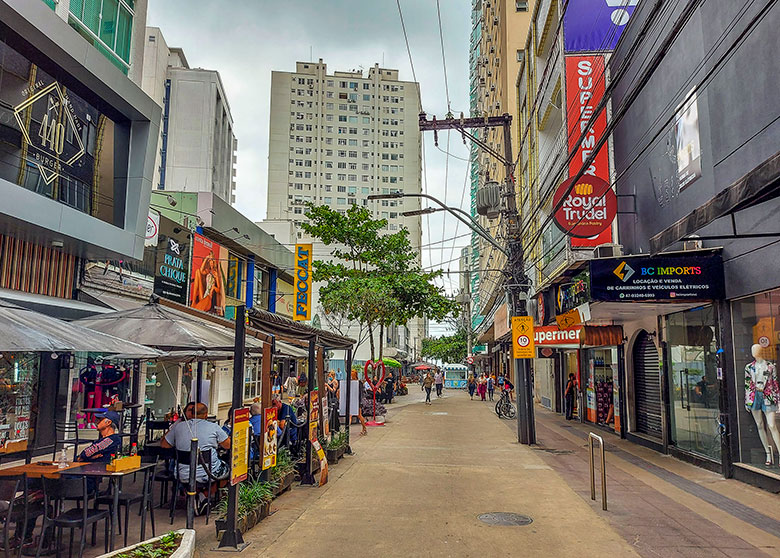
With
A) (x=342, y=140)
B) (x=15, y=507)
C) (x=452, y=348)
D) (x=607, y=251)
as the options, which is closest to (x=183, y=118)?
(x=607, y=251)

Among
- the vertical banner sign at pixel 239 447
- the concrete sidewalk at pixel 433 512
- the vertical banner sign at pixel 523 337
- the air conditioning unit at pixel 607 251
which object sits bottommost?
the concrete sidewalk at pixel 433 512

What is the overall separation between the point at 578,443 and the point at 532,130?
1543cm

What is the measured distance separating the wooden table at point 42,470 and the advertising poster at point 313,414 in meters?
3.87

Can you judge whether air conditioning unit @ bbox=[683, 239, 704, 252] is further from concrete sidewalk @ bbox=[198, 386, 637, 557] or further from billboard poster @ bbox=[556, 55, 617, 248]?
concrete sidewalk @ bbox=[198, 386, 637, 557]

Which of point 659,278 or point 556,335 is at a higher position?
point 659,278

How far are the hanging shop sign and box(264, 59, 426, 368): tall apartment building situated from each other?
276 feet

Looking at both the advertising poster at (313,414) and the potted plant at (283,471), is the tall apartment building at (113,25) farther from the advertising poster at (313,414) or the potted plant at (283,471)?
the potted plant at (283,471)

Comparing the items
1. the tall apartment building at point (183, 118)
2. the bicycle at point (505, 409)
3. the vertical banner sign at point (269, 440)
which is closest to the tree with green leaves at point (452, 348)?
the tall apartment building at point (183, 118)

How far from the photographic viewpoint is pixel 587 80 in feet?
51.8

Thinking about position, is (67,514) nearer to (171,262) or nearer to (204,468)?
(204,468)

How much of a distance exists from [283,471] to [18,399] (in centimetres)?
652

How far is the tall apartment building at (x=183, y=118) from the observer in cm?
4997

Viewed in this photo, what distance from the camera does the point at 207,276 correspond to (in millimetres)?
20953

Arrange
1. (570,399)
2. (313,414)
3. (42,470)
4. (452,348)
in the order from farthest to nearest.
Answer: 1. (452,348)
2. (570,399)
3. (313,414)
4. (42,470)
